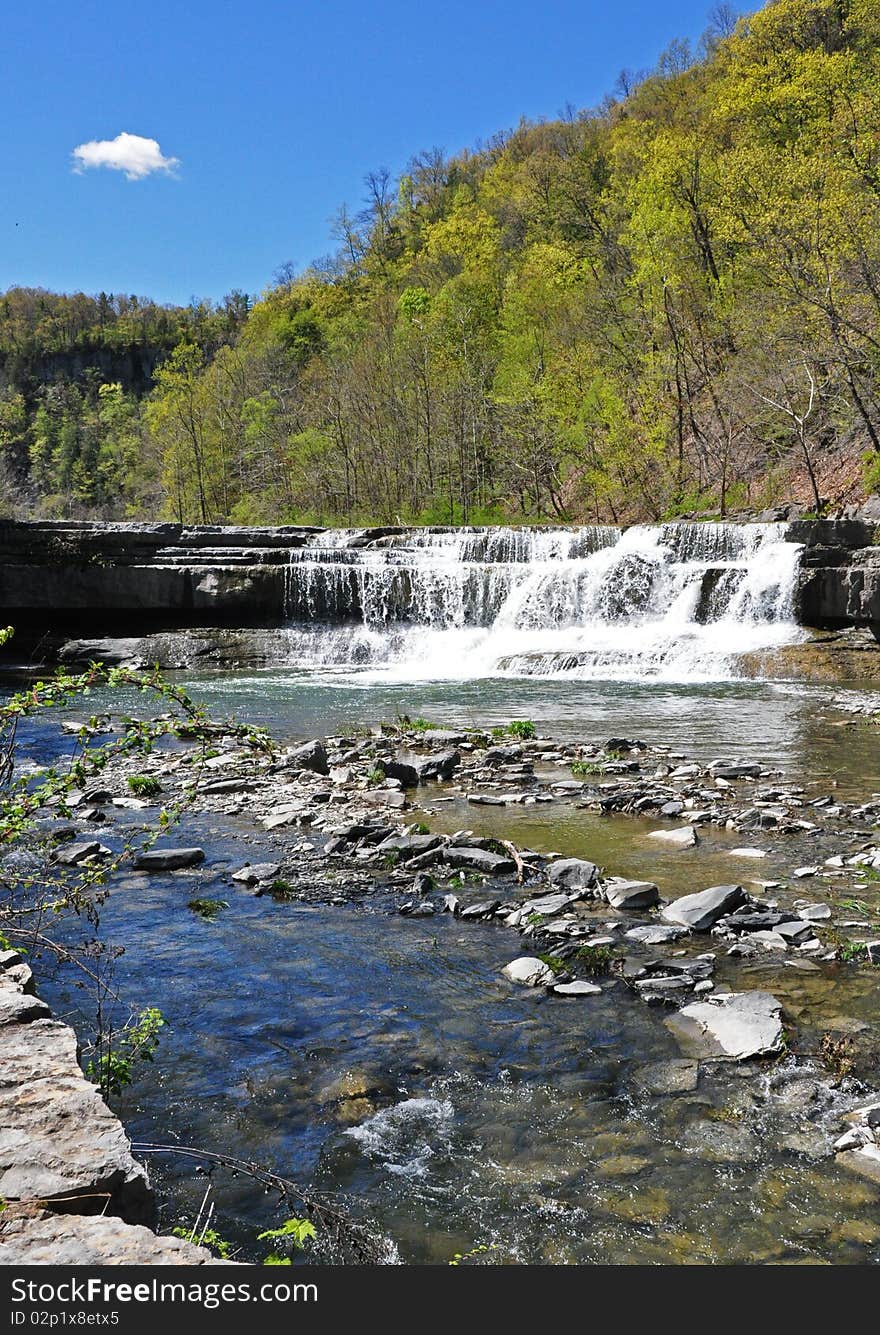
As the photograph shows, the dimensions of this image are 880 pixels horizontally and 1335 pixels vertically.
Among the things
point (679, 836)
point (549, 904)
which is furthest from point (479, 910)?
point (679, 836)

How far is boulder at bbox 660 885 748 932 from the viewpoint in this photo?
502 centimetres

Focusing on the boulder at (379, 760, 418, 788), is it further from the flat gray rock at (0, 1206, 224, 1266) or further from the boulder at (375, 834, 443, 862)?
the flat gray rock at (0, 1206, 224, 1266)

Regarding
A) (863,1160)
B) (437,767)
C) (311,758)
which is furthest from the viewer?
(311,758)

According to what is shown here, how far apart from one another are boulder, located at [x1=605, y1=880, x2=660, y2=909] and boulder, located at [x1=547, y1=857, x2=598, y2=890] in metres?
0.24

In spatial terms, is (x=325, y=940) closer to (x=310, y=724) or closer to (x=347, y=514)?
(x=310, y=724)

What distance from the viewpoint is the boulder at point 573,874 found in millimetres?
5750

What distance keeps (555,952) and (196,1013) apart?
185 cm

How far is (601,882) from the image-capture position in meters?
5.75

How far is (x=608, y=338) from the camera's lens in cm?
3453

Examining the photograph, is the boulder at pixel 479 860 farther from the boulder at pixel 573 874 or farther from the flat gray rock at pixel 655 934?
the flat gray rock at pixel 655 934

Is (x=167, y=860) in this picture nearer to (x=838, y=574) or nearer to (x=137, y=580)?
(x=838, y=574)

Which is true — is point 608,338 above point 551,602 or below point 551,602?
above

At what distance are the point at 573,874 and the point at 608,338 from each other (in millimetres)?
32381

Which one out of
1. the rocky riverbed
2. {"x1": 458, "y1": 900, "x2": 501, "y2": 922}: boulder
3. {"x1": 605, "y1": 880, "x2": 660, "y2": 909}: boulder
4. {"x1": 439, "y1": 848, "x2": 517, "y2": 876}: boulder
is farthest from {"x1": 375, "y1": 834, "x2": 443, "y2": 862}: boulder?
{"x1": 605, "y1": 880, "x2": 660, "y2": 909}: boulder
